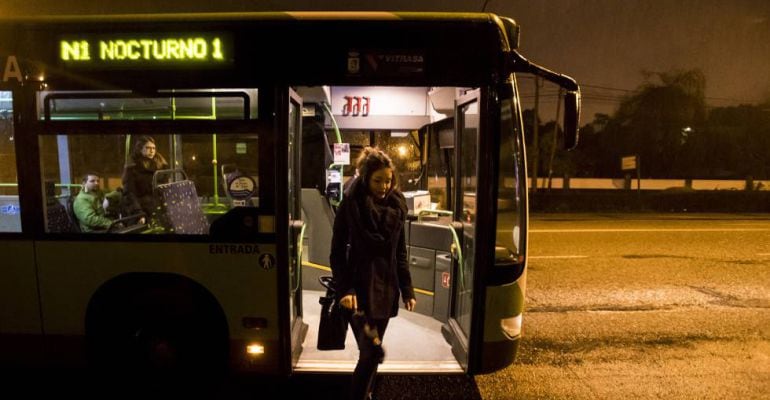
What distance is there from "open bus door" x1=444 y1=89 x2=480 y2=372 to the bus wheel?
6.62ft

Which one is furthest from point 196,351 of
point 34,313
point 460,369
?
point 460,369

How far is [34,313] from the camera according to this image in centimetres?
384

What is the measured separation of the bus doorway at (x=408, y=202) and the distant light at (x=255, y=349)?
13.3 inches

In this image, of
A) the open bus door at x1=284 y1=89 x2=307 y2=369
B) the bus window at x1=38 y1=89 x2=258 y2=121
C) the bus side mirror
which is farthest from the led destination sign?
the bus side mirror

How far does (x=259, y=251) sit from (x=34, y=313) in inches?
72.5

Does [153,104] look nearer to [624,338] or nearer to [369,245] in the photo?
[369,245]

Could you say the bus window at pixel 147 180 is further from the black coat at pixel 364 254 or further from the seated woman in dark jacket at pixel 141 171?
the black coat at pixel 364 254

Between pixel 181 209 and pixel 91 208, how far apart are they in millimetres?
683

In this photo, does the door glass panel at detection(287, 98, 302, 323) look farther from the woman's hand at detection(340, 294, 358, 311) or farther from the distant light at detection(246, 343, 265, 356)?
the woman's hand at detection(340, 294, 358, 311)

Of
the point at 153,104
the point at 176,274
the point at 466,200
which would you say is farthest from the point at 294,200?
the point at 466,200

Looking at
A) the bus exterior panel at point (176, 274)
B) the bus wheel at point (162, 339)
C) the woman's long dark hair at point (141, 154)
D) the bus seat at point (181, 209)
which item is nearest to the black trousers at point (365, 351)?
the bus exterior panel at point (176, 274)

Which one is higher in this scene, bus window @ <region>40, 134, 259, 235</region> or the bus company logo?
bus window @ <region>40, 134, 259, 235</region>

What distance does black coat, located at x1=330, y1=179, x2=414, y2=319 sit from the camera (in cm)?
319

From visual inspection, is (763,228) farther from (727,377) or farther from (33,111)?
(33,111)
